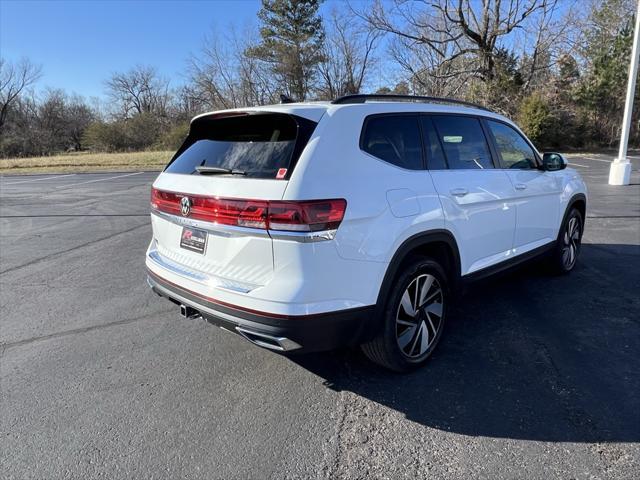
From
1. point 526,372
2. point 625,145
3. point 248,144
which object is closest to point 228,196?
point 248,144

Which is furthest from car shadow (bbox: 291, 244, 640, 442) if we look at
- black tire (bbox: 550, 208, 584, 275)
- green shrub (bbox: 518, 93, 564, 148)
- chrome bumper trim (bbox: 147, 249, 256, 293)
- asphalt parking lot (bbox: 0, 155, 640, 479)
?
green shrub (bbox: 518, 93, 564, 148)

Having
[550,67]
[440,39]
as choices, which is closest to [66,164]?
[440,39]

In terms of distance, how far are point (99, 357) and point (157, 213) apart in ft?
4.14

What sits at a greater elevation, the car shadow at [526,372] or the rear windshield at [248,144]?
the rear windshield at [248,144]

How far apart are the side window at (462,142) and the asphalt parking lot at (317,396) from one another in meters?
1.46

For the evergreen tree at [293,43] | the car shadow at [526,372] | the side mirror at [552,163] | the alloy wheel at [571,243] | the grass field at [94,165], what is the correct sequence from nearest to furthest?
the car shadow at [526,372]
the side mirror at [552,163]
the alloy wheel at [571,243]
the grass field at [94,165]
the evergreen tree at [293,43]

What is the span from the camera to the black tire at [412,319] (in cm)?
276

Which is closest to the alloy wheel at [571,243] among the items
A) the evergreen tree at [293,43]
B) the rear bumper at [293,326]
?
the rear bumper at [293,326]

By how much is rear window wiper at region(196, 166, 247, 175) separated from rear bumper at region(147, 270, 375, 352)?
803 mm

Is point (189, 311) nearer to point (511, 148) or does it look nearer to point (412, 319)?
point (412, 319)

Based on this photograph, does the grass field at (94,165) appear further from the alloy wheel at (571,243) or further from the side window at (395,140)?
the side window at (395,140)

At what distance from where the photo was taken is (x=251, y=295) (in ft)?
7.89

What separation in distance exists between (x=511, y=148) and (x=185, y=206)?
3.17 meters

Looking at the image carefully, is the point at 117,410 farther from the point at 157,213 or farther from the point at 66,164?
the point at 66,164
